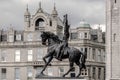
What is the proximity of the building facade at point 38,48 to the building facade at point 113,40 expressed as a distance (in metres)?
12.2

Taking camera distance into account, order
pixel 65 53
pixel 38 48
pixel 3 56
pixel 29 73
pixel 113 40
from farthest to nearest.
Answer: pixel 3 56, pixel 38 48, pixel 29 73, pixel 113 40, pixel 65 53

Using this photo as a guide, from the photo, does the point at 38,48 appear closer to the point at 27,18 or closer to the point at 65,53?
the point at 27,18

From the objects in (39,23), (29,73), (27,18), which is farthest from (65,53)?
(27,18)

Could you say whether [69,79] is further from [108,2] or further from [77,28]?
[77,28]

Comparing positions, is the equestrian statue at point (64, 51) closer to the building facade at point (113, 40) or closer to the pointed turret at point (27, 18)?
the building facade at point (113, 40)

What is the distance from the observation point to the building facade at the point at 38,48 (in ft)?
264

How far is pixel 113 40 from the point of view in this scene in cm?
6738

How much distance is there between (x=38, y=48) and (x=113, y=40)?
58.7 ft

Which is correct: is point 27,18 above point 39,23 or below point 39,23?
above

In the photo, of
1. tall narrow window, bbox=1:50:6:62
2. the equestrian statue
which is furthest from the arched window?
the equestrian statue

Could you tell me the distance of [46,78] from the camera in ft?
104

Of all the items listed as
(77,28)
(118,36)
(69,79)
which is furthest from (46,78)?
(77,28)

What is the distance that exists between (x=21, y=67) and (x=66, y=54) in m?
50.6

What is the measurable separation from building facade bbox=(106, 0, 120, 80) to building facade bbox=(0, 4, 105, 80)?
480 inches
